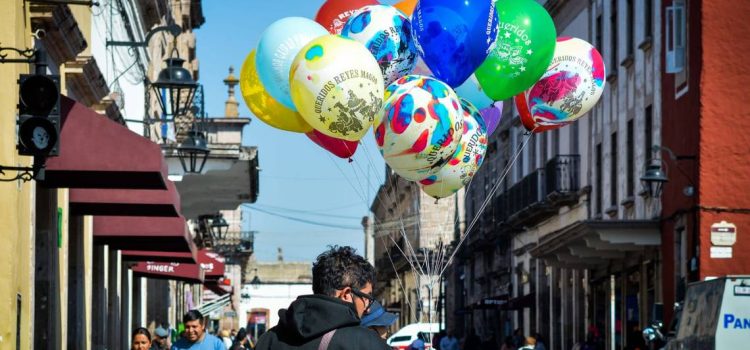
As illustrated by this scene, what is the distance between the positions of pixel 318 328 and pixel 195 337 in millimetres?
7764

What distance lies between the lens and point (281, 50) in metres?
14.2

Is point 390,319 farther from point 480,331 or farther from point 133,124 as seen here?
point 480,331

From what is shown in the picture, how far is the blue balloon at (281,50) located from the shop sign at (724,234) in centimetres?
1472

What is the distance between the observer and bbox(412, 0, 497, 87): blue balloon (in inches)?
548

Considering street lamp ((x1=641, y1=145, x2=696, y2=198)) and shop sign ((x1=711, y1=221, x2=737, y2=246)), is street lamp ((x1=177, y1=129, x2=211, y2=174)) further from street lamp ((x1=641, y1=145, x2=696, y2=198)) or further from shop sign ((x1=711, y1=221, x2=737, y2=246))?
shop sign ((x1=711, y1=221, x2=737, y2=246))

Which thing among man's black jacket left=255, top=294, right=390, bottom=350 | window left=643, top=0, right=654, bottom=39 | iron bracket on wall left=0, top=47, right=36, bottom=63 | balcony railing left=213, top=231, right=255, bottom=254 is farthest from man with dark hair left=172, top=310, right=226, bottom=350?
balcony railing left=213, top=231, right=255, bottom=254

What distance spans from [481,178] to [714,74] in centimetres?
2644

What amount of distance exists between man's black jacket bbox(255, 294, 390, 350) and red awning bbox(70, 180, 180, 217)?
12.6 meters

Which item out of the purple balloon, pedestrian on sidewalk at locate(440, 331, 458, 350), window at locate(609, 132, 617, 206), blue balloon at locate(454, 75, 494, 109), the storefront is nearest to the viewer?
blue balloon at locate(454, 75, 494, 109)

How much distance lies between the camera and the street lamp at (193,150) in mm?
24109

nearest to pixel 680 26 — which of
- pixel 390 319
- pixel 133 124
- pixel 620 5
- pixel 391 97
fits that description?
pixel 620 5

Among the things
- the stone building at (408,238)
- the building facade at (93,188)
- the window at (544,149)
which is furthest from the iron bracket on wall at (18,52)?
the stone building at (408,238)

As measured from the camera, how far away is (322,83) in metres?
13.2

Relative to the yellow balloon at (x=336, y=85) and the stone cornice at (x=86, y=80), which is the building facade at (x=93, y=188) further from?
the yellow balloon at (x=336, y=85)
